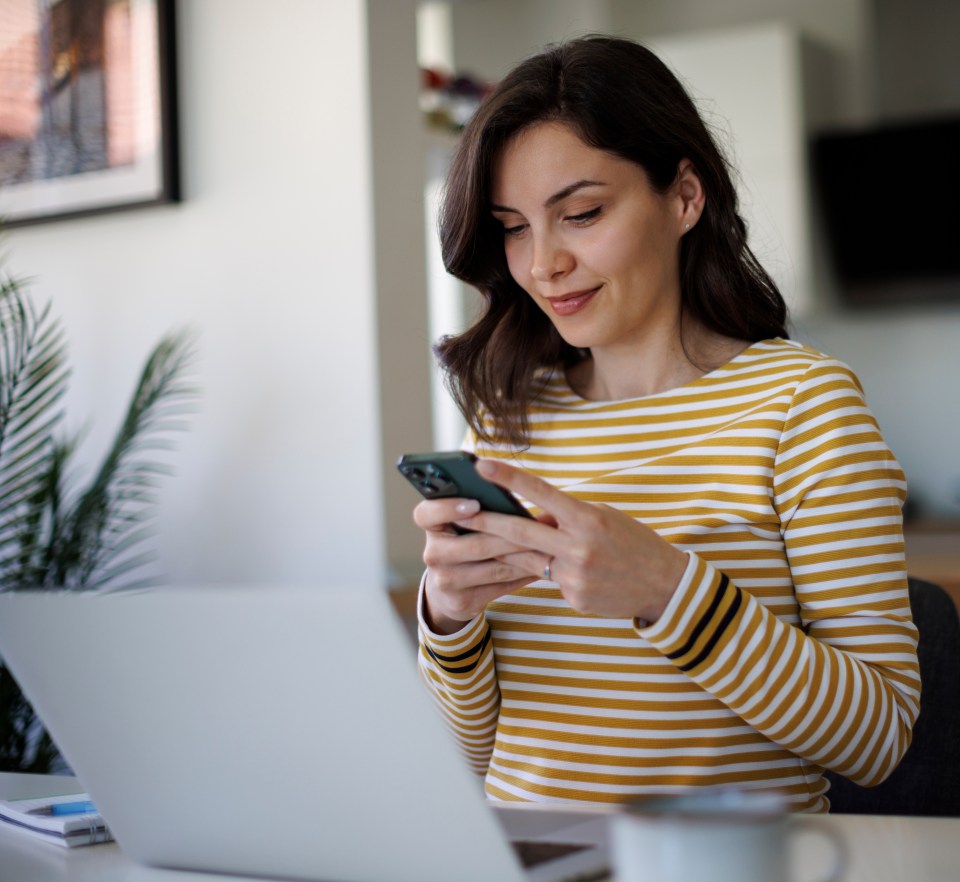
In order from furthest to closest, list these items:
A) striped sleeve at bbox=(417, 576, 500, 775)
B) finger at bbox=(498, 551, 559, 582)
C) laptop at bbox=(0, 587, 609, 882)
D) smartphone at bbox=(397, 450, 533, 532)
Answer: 1. striped sleeve at bbox=(417, 576, 500, 775)
2. finger at bbox=(498, 551, 559, 582)
3. smartphone at bbox=(397, 450, 533, 532)
4. laptop at bbox=(0, 587, 609, 882)

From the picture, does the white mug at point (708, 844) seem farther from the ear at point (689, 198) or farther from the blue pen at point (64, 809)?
the ear at point (689, 198)

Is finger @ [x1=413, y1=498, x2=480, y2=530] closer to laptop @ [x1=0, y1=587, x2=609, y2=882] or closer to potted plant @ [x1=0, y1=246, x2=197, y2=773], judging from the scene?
laptop @ [x1=0, y1=587, x2=609, y2=882]

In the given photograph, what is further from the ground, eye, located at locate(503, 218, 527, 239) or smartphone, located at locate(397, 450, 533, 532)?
eye, located at locate(503, 218, 527, 239)

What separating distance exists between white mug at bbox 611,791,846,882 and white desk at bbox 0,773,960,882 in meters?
0.25

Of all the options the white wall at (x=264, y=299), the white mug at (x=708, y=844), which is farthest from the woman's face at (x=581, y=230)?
the white wall at (x=264, y=299)

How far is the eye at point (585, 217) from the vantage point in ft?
4.05

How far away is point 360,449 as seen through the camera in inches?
89.0

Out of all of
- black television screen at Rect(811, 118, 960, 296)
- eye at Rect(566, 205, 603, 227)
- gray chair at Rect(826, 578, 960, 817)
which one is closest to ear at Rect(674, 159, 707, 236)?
eye at Rect(566, 205, 603, 227)

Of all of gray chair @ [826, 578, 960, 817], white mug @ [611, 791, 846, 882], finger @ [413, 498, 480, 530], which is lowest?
gray chair @ [826, 578, 960, 817]

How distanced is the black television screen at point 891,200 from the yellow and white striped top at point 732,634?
3251mm

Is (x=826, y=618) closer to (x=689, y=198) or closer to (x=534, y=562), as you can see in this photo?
(x=534, y=562)

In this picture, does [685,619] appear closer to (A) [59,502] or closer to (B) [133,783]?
(B) [133,783]

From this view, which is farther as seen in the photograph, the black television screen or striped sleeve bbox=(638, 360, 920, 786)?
the black television screen

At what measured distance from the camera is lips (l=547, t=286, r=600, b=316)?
1254 mm
